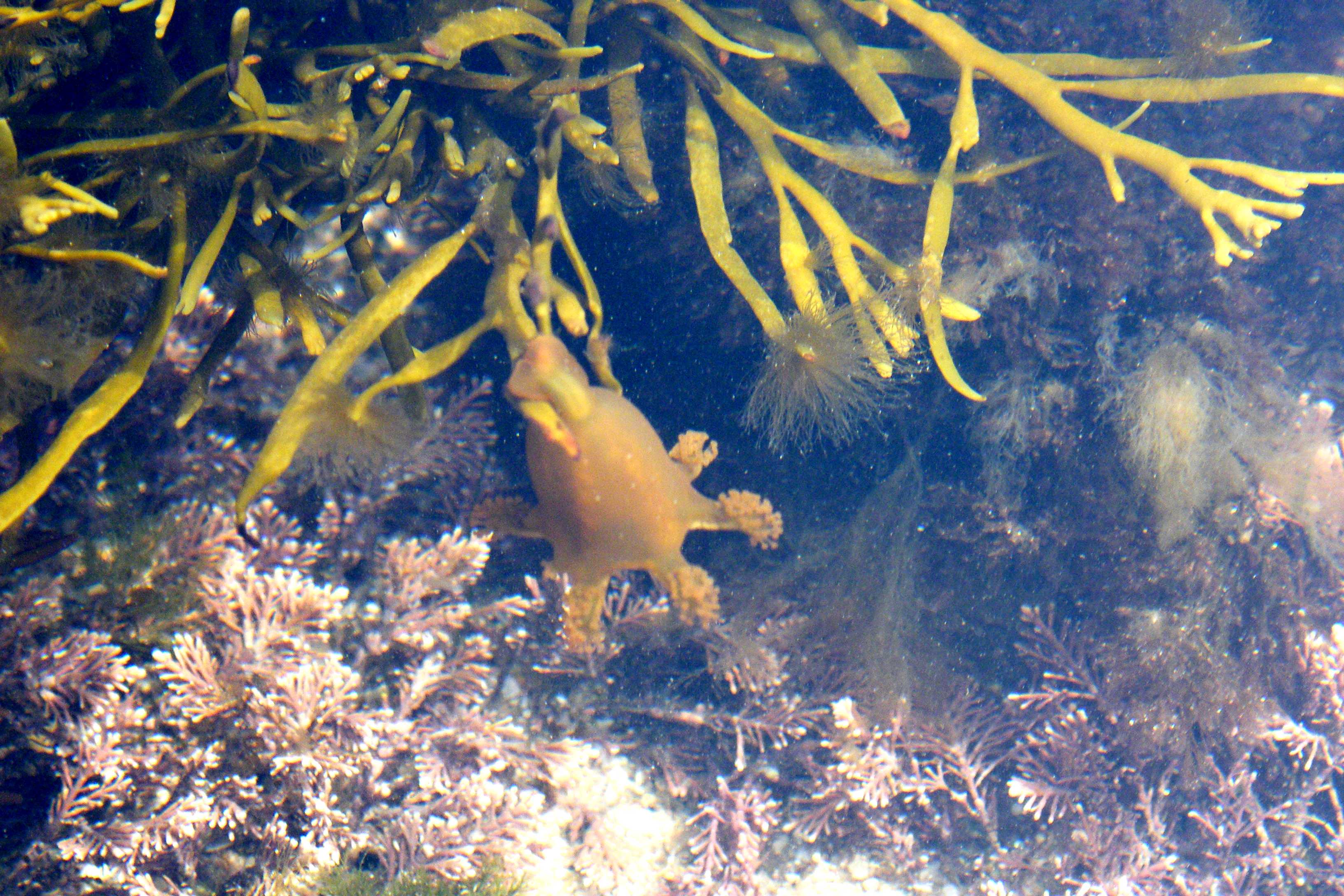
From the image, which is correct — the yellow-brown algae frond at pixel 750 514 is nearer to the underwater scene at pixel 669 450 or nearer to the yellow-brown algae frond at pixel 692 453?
the underwater scene at pixel 669 450

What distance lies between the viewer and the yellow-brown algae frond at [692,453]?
7.97ft

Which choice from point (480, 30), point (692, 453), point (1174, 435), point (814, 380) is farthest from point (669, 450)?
point (1174, 435)

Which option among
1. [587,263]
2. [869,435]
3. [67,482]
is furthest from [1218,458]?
[67,482]

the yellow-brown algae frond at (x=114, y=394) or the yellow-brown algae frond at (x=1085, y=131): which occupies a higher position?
the yellow-brown algae frond at (x=1085, y=131)

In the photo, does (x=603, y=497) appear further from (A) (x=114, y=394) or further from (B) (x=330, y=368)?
(A) (x=114, y=394)

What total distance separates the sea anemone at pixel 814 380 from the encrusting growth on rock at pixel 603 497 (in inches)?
14.3

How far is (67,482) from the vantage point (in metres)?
2.28

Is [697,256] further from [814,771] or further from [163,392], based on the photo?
[814,771]

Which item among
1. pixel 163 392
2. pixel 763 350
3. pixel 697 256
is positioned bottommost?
pixel 163 392

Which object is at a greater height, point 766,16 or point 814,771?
point 766,16

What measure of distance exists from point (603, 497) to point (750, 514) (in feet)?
1.90

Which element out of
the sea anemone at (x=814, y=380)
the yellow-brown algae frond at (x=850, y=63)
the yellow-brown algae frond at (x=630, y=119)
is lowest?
the sea anemone at (x=814, y=380)

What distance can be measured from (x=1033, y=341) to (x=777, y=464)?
1.22m

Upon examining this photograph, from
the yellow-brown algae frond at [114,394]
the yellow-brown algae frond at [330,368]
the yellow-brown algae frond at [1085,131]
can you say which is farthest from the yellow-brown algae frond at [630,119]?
the yellow-brown algae frond at [114,394]
